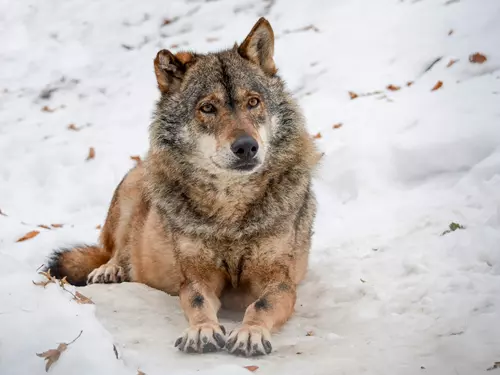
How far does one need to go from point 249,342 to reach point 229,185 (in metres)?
1.27

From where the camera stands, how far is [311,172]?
4500mm

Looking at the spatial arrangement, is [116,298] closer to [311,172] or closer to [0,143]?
[311,172]

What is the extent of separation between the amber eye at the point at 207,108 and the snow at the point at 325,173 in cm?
105

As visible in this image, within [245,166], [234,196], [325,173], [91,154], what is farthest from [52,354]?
[91,154]

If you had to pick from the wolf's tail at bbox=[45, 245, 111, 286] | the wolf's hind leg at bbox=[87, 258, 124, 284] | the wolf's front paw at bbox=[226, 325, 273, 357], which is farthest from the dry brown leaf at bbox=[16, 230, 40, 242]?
the wolf's front paw at bbox=[226, 325, 273, 357]

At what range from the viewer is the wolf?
3.93 metres

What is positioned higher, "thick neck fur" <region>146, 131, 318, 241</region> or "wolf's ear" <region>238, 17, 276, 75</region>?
"wolf's ear" <region>238, 17, 276, 75</region>

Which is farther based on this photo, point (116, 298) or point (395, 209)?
point (395, 209)

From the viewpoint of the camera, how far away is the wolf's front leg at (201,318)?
127 inches

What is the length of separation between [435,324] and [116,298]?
7.02 feet

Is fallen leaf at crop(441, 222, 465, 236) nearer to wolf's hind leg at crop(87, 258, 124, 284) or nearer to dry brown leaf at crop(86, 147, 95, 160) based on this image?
wolf's hind leg at crop(87, 258, 124, 284)

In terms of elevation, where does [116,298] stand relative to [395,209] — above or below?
above

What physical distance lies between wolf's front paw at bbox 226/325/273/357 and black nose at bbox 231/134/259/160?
1.11m

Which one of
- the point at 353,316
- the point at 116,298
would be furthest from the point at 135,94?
the point at 353,316
